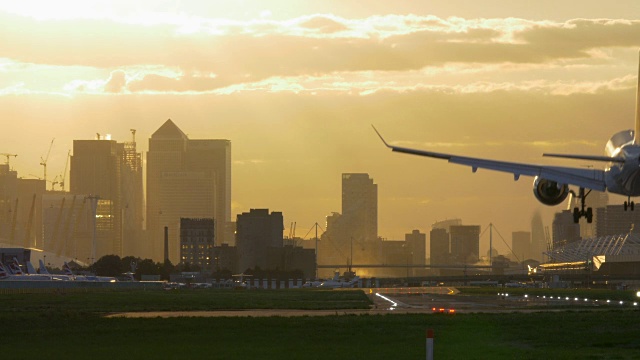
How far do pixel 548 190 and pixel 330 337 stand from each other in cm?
1968

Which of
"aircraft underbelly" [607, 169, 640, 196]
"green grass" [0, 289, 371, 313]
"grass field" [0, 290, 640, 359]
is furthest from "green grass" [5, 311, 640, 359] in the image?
"green grass" [0, 289, 371, 313]

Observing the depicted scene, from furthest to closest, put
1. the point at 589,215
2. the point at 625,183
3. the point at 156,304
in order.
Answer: the point at 156,304 → the point at 589,215 → the point at 625,183

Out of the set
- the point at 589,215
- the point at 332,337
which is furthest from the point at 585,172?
the point at 332,337

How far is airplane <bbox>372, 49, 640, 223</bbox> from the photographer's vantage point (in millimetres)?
69500

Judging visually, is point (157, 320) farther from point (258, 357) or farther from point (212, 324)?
point (258, 357)

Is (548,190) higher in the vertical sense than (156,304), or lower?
higher

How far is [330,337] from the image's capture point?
64625mm

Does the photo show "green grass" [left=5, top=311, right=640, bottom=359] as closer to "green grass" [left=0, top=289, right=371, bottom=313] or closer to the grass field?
the grass field

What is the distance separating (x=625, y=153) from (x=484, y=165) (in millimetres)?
8343

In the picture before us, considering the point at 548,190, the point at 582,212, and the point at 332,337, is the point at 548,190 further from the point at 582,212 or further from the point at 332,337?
the point at 332,337

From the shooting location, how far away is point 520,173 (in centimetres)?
7319

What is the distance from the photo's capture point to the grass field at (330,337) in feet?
177

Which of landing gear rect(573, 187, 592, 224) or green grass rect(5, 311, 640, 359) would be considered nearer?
green grass rect(5, 311, 640, 359)

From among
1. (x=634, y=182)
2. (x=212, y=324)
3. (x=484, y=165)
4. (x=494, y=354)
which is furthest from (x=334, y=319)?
(x=494, y=354)
